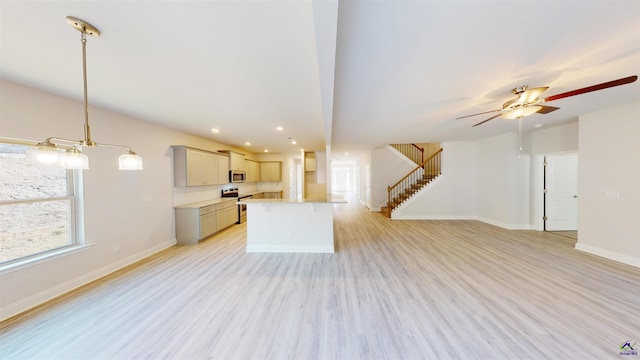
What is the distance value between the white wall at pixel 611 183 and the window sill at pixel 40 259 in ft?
27.4

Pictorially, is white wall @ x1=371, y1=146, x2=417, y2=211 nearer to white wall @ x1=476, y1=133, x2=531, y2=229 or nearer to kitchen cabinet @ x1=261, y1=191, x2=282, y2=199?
white wall @ x1=476, y1=133, x2=531, y2=229

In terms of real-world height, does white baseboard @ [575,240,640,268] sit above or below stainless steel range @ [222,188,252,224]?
below

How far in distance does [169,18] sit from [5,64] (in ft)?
6.75

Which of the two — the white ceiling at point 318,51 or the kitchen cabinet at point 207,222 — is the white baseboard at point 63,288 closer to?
the kitchen cabinet at point 207,222

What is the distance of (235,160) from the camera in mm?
6340

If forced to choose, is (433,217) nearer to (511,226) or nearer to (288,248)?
(511,226)

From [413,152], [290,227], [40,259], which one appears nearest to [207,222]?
[290,227]

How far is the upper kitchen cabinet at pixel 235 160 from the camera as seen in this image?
239 inches

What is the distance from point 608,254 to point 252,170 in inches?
348

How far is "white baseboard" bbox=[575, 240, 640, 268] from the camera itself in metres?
3.16

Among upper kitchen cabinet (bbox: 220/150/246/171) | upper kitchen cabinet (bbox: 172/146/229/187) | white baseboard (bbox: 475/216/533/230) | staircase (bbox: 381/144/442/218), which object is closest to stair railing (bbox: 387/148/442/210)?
staircase (bbox: 381/144/442/218)

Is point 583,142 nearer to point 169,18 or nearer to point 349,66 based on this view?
point 349,66

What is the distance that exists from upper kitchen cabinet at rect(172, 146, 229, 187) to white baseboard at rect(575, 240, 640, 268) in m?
8.09

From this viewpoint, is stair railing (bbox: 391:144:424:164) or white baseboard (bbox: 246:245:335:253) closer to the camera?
white baseboard (bbox: 246:245:335:253)
